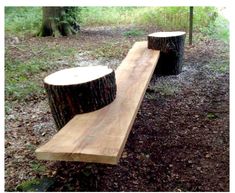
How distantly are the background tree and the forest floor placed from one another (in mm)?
2873

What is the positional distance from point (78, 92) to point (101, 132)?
0.57m

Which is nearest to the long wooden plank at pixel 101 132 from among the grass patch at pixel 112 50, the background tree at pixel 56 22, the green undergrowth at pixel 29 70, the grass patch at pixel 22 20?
the green undergrowth at pixel 29 70

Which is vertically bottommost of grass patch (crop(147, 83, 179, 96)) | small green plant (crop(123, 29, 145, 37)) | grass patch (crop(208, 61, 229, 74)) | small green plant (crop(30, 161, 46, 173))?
small green plant (crop(30, 161, 46, 173))

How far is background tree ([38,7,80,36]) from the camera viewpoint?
914cm

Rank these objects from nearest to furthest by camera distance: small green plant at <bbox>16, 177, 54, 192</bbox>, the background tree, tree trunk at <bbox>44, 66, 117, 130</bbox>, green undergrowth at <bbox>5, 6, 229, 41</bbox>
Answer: small green plant at <bbox>16, 177, 54, 192</bbox> < tree trunk at <bbox>44, 66, 117, 130</bbox> < green undergrowth at <bbox>5, 6, 229, 41</bbox> < the background tree

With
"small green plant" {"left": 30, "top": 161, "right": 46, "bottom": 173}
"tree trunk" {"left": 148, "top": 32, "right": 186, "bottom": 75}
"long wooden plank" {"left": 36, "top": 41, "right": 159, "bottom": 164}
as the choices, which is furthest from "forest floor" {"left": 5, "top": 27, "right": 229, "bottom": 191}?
"long wooden plank" {"left": 36, "top": 41, "right": 159, "bottom": 164}

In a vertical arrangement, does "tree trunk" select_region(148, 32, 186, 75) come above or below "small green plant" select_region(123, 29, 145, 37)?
below

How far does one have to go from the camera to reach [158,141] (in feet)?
12.2

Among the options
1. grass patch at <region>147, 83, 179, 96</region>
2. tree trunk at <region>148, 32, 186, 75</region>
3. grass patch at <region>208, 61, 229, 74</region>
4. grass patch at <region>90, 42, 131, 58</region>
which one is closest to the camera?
grass patch at <region>147, 83, 179, 96</region>

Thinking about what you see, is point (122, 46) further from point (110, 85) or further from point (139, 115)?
point (110, 85)

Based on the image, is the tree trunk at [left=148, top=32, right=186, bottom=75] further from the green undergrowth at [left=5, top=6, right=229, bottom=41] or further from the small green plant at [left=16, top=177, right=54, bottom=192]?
the small green plant at [left=16, top=177, right=54, bottom=192]

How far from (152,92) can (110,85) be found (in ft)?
6.14

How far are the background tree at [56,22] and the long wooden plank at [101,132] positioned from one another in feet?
18.5

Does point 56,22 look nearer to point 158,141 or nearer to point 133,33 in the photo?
point 133,33
